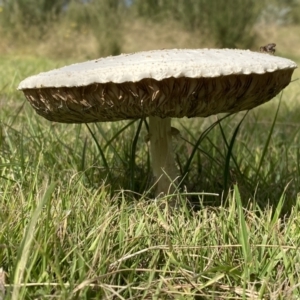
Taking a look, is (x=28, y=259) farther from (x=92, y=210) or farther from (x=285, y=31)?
(x=285, y=31)

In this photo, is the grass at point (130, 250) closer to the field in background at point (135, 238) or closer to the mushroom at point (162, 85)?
the field in background at point (135, 238)

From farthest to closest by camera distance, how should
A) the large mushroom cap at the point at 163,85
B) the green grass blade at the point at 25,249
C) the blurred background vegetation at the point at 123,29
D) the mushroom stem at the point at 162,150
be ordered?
the blurred background vegetation at the point at 123,29 → the mushroom stem at the point at 162,150 → the large mushroom cap at the point at 163,85 → the green grass blade at the point at 25,249

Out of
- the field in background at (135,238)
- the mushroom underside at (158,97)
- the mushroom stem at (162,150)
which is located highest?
the mushroom underside at (158,97)

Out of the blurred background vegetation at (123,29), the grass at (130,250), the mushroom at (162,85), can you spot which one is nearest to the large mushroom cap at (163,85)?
the mushroom at (162,85)

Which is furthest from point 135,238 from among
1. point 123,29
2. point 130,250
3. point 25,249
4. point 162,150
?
point 123,29

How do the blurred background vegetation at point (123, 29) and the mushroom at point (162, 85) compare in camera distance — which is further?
the blurred background vegetation at point (123, 29)

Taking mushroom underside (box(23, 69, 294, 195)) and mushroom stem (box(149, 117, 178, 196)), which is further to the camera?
mushroom stem (box(149, 117, 178, 196))

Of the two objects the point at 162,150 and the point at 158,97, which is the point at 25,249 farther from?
the point at 162,150

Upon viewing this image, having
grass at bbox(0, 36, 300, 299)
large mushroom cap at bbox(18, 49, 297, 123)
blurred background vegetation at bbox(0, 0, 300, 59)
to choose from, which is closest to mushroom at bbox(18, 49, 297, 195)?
large mushroom cap at bbox(18, 49, 297, 123)

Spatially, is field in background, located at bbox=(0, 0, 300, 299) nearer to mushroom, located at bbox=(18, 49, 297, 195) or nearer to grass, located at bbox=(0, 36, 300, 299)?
grass, located at bbox=(0, 36, 300, 299)

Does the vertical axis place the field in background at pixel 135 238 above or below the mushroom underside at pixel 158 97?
below
